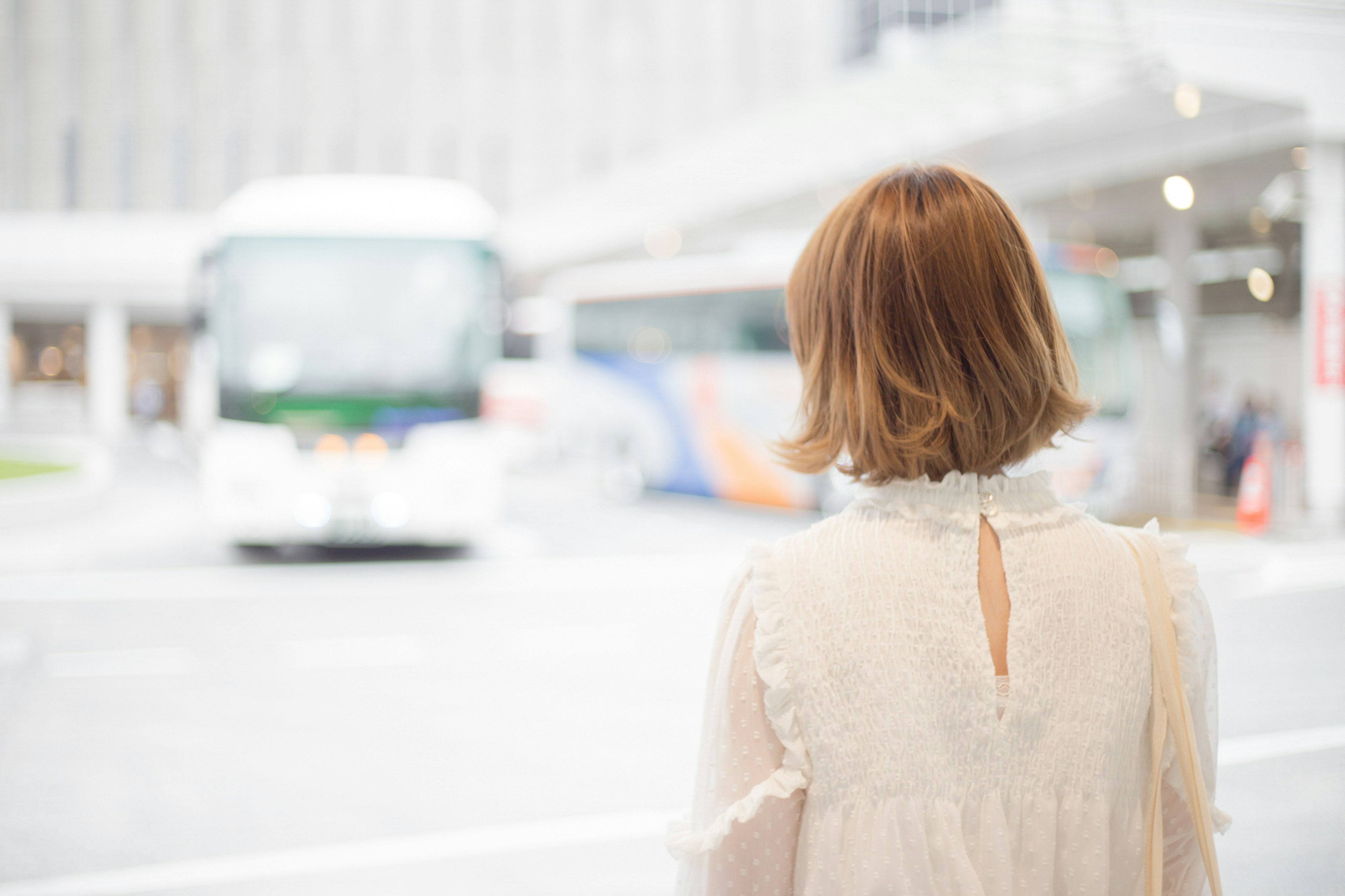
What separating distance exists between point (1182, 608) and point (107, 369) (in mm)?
43124

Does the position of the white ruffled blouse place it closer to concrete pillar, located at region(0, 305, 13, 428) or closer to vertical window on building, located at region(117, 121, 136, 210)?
concrete pillar, located at region(0, 305, 13, 428)

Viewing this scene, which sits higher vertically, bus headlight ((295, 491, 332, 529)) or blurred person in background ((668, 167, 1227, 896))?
blurred person in background ((668, 167, 1227, 896))

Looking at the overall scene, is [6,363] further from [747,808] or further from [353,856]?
[747,808]

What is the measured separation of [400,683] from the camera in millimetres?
6711

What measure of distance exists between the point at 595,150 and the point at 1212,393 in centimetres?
3734

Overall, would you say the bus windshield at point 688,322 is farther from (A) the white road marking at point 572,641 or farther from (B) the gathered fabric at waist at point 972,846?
(B) the gathered fabric at waist at point 972,846

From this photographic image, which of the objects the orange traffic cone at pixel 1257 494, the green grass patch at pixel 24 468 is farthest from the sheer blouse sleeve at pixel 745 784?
the green grass patch at pixel 24 468

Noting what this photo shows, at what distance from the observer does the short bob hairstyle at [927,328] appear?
4.59 ft

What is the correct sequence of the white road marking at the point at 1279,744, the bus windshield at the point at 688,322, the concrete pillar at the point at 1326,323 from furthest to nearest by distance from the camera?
the bus windshield at the point at 688,322, the white road marking at the point at 1279,744, the concrete pillar at the point at 1326,323

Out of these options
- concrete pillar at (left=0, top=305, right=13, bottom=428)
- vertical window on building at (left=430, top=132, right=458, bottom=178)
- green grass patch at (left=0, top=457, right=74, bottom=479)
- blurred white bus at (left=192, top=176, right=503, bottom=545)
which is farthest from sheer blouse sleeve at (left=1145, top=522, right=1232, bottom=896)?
vertical window on building at (left=430, top=132, right=458, bottom=178)

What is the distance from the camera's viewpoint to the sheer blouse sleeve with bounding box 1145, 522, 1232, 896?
1.49 meters

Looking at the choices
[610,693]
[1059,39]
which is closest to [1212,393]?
[1059,39]

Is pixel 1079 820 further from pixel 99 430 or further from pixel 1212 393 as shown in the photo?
pixel 99 430

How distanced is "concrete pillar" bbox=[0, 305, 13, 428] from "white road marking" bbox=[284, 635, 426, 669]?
3565cm
